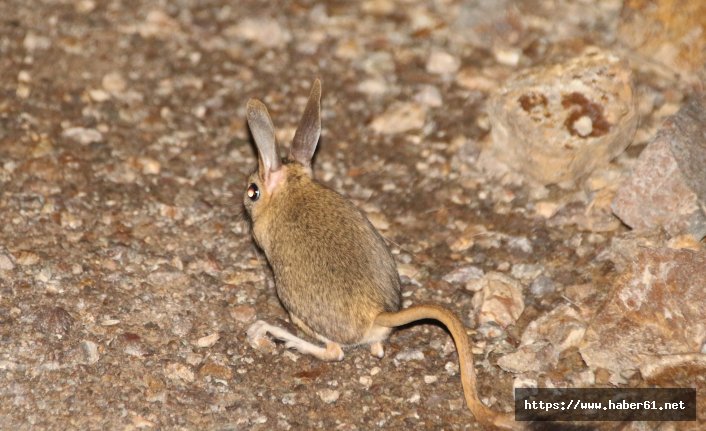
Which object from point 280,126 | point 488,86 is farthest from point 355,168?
point 488,86

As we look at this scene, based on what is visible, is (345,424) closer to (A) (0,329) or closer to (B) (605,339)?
(B) (605,339)

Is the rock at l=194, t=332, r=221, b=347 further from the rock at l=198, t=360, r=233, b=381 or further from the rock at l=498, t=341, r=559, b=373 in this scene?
the rock at l=498, t=341, r=559, b=373

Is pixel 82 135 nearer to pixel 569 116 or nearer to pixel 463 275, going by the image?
pixel 463 275

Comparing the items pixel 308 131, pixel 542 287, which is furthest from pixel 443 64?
pixel 542 287

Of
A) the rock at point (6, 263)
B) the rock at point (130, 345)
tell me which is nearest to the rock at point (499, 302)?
the rock at point (130, 345)

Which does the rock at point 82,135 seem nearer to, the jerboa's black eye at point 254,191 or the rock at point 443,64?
the jerboa's black eye at point 254,191
